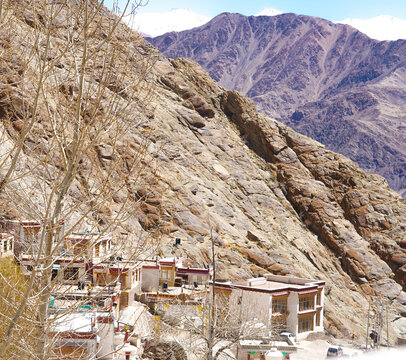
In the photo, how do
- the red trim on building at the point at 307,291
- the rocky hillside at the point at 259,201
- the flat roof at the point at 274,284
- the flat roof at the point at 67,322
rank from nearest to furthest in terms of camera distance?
the flat roof at the point at 67,322
the flat roof at the point at 274,284
the red trim on building at the point at 307,291
the rocky hillside at the point at 259,201

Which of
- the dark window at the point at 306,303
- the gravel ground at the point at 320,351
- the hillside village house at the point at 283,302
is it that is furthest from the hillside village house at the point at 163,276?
the gravel ground at the point at 320,351

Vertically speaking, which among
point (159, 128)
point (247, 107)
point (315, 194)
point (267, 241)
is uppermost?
point (247, 107)

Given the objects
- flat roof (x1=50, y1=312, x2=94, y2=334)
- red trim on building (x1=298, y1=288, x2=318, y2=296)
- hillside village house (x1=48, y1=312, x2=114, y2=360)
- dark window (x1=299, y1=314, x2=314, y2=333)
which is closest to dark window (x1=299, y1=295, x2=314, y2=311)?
red trim on building (x1=298, y1=288, x2=318, y2=296)

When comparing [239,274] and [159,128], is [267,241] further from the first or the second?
[159,128]

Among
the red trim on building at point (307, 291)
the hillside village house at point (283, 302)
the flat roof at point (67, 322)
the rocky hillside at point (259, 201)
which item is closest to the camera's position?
the flat roof at point (67, 322)

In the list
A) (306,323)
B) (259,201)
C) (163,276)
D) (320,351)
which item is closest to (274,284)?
(306,323)

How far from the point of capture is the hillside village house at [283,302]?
42.4m

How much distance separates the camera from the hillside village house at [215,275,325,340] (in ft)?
139

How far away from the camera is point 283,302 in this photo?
44188mm

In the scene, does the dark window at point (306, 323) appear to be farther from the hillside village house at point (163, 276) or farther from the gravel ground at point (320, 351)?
the hillside village house at point (163, 276)

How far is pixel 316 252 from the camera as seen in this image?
67.0 metres

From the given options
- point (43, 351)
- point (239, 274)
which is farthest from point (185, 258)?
point (43, 351)

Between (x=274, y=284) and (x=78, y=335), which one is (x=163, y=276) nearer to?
(x=274, y=284)

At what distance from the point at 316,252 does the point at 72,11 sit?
206ft
